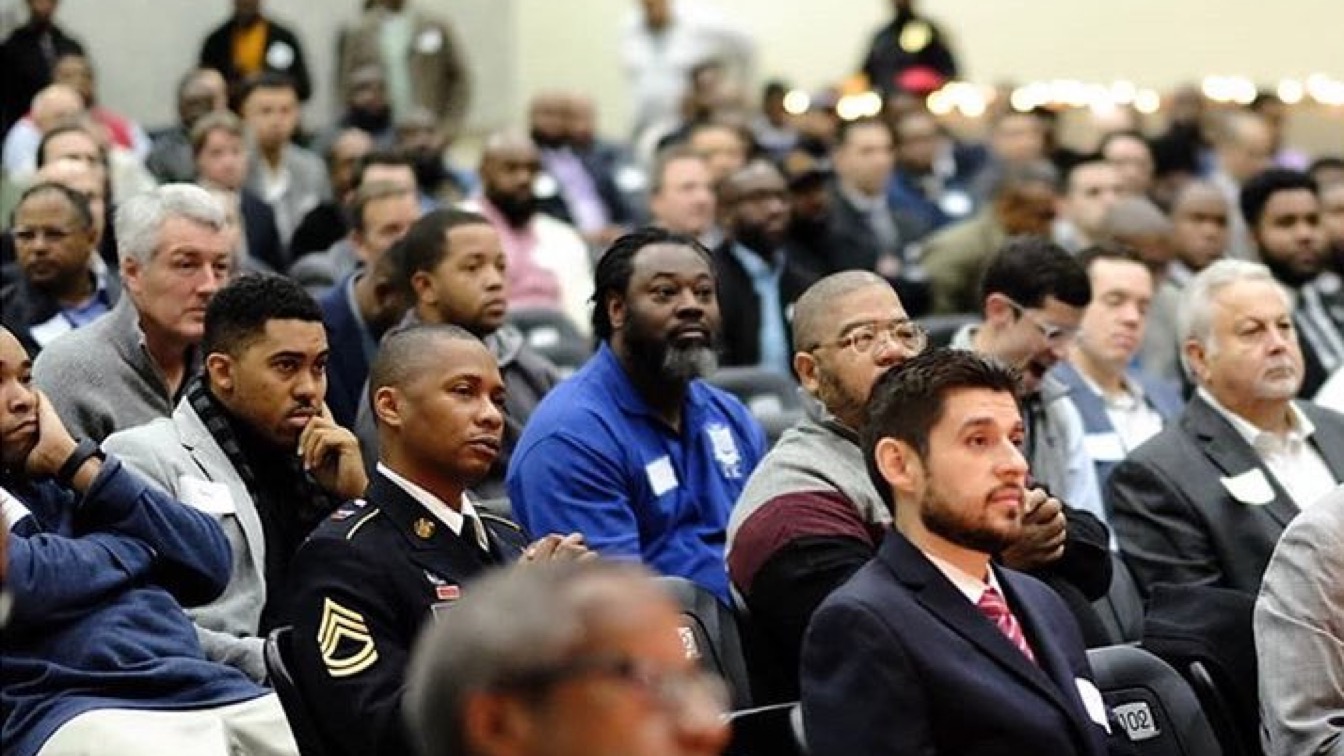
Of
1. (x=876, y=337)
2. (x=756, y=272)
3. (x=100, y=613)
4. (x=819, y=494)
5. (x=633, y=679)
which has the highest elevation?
(x=633, y=679)

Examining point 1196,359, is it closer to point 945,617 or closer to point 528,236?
point 945,617

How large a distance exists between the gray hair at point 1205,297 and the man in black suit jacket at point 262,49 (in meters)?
6.38

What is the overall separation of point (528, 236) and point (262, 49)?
350 cm

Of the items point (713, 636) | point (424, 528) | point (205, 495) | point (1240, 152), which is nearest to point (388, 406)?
point (424, 528)

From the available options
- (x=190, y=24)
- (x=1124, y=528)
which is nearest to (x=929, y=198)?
(x=190, y=24)

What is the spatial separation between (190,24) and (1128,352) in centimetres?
688

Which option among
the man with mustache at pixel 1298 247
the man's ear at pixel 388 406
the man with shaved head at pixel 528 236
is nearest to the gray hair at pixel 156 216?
the man's ear at pixel 388 406

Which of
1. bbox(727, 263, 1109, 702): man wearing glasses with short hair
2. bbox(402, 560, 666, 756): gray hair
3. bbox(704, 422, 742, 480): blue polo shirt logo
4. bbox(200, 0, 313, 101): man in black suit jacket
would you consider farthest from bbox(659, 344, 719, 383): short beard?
bbox(200, 0, 313, 101): man in black suit jacket

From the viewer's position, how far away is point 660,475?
493cm

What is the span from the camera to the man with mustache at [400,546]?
3660mm

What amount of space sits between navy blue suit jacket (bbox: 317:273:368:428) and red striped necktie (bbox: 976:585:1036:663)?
2.23 m

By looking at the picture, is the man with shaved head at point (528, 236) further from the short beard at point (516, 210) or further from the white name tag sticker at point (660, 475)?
the white name tag sticker at point (660, 475)

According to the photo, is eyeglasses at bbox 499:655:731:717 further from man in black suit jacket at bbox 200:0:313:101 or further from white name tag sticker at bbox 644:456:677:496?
man in black suit jacket at bbox 200:0:313:101

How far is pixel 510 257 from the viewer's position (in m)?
8.10
